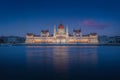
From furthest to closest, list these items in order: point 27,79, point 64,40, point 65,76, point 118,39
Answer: point 118,39, point 64,40, point 65,76, point 27,79

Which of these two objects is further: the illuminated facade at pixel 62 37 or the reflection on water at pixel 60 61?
the illuminated facade at pixel 62 37

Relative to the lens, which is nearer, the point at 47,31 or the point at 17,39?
the point at 47,31

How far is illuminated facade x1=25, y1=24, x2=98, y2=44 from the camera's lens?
341 ft

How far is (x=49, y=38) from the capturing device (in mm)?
106438

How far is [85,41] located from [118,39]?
24.9 meters

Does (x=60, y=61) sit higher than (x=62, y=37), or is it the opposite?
(x=62, y=37)

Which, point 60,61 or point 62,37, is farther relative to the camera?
point 62,37

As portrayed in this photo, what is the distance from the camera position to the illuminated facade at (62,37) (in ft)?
341

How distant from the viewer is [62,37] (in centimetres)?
10488

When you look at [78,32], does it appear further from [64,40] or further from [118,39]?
[118,39]

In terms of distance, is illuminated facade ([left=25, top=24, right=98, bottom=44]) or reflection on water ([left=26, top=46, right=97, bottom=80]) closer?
reflection on water ([left=26, top=46, right=97, bottom=80])

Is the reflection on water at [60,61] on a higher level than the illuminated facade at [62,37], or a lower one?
lower

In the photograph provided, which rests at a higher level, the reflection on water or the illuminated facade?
the illuminated facade

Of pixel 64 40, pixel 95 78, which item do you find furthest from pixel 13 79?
pixel 64 40
